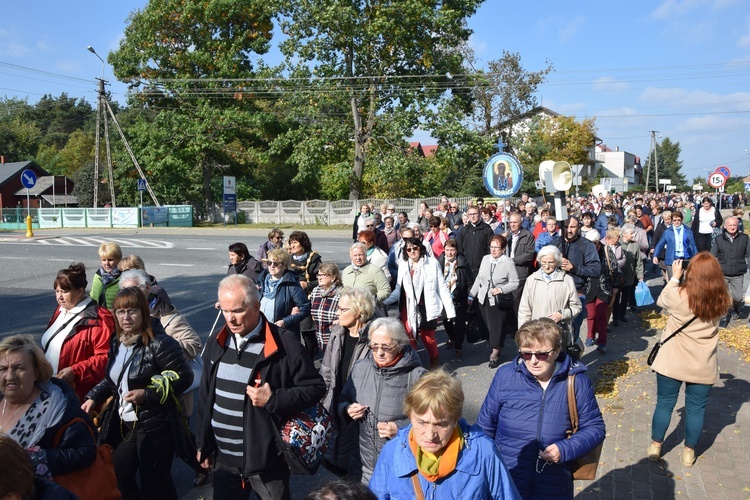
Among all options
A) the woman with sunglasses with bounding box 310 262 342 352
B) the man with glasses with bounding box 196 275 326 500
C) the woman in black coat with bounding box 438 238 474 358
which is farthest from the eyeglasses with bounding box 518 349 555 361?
the woman in black coat with bounding box 438 238 474 358

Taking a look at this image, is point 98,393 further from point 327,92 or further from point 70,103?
point 70,103

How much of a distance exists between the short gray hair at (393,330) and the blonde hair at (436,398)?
32.1 inches

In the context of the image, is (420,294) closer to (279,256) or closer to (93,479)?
(279,256)

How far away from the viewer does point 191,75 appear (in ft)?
126

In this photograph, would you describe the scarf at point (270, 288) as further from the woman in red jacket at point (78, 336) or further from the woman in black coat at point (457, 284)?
the woman in black coat at point (457, 284)

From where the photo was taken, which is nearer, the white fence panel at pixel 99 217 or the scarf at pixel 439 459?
the scarf at pixel 439 459

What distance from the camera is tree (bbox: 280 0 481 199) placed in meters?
31.6

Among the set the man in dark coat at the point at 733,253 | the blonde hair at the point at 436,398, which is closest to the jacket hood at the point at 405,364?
the blonde hair at the point at 436,398

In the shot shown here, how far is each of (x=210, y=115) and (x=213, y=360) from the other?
36.4 meters

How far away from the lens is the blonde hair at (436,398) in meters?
2.45

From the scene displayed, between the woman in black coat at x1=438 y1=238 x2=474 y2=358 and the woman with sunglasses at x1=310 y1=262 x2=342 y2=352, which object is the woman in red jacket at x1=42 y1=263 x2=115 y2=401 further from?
the woman in black coat at x1=438 y1=238 x2=474 y2=358

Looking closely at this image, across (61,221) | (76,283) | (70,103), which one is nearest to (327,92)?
(61,221)

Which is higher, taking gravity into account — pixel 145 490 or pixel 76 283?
pixel 76 283

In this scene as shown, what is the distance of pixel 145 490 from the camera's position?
376 cm
